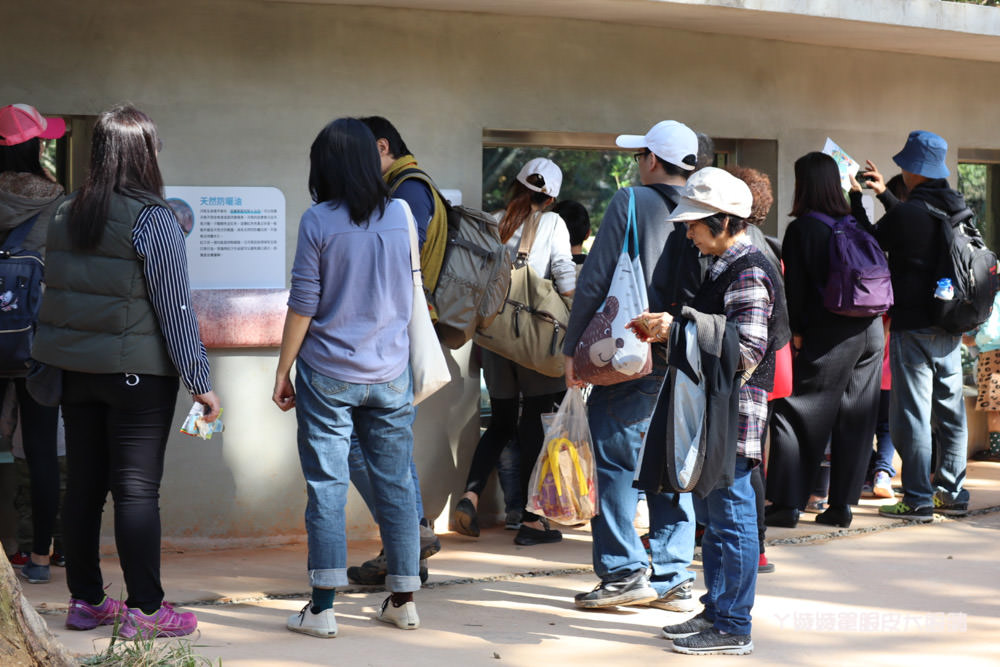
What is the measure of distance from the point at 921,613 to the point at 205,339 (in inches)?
141

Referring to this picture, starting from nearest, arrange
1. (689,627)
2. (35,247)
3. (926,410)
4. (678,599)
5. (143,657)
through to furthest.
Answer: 1. (143,657)
2. (689,627)
3. (678,599)
4. (35,247)
5. (926,410)

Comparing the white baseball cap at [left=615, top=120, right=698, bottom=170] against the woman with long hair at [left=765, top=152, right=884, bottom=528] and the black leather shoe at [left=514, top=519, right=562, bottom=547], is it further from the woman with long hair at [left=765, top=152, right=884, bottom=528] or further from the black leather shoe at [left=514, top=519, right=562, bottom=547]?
the black leather shoe at [left=514, top=519, right=562, bottom=547]

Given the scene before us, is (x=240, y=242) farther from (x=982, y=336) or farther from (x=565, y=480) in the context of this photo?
(x=982, y=336)

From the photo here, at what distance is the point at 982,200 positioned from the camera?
969 centimetres

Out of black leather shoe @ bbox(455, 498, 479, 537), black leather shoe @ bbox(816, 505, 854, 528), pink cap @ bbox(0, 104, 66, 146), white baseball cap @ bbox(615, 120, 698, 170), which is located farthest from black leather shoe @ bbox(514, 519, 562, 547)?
pink cap @ bbox(0, 104, 66, 146)

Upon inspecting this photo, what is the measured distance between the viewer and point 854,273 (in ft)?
21.8

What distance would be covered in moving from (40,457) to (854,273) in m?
4.12

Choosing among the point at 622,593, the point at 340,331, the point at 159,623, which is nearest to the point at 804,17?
the point at 622,593

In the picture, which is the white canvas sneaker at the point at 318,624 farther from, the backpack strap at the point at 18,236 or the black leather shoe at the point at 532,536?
the backpack strap at the point at 18,236

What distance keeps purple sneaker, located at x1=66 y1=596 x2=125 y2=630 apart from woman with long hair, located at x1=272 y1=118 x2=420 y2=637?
0.72 m

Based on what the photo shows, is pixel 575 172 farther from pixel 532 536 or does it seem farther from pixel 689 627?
pixel 689 627

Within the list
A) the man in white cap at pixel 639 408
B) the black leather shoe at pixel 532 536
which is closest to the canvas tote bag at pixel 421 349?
the man in white cap at pixel 639 408

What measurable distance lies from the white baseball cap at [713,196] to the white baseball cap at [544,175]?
2056mm

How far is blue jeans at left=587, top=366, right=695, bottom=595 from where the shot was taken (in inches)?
206
